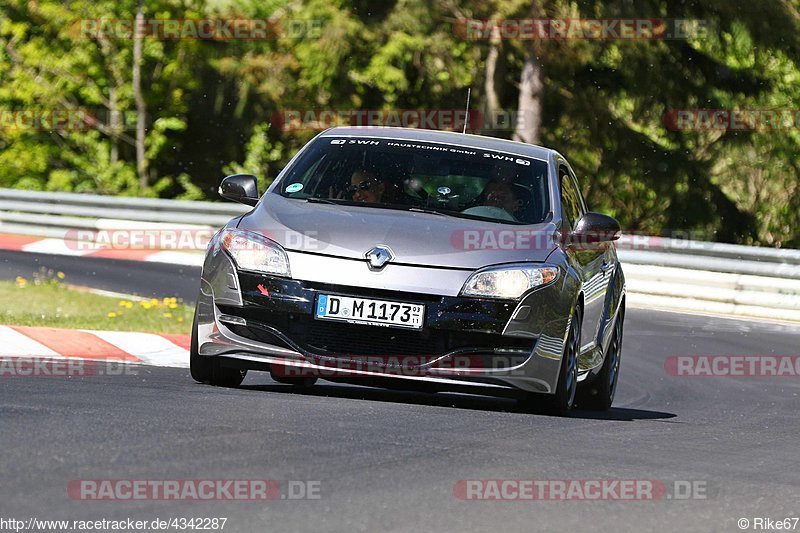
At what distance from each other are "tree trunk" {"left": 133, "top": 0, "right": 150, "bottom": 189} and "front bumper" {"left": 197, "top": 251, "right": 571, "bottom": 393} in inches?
1065

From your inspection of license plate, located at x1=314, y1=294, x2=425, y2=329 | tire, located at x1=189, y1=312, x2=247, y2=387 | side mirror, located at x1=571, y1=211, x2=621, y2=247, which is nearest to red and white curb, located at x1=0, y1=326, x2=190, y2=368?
tire, located at x1=189, y1=312, x2=247, y2=387

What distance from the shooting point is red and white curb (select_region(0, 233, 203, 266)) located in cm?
2164

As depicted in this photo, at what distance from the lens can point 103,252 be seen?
22.0 m

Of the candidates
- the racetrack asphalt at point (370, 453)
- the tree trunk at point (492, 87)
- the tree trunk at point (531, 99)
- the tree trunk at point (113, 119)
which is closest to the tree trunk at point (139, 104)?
the tree trunk at point (113, 119)

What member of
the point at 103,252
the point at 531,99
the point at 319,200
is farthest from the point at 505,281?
the point at 531,99

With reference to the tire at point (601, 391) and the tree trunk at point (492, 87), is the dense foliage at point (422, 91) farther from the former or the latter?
the tire at point (601, 391)

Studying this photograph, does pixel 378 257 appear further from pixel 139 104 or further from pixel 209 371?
pixel 139 104

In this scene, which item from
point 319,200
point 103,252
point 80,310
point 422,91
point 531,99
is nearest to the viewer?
point 319,200

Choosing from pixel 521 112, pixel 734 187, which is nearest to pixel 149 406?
pixel 521 112

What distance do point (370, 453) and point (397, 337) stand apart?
1.71m

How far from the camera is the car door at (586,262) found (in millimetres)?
8758

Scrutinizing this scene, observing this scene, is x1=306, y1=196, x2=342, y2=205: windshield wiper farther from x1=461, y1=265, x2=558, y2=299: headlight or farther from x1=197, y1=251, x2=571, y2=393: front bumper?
x1=461, y1=265, x2=558, y2=299: headlight

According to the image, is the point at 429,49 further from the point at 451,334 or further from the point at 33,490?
the point at 33,490

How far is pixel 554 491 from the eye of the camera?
18.7 ft
